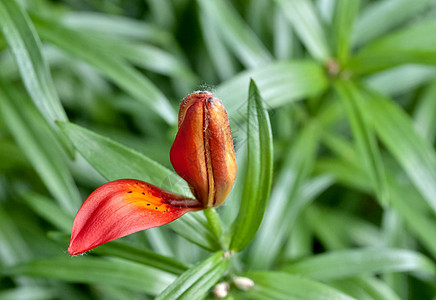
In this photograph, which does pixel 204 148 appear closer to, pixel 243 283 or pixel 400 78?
pixel 243 283

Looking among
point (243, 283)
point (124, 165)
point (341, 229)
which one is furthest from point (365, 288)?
point (124, 165)

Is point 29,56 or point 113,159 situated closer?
point 113,159

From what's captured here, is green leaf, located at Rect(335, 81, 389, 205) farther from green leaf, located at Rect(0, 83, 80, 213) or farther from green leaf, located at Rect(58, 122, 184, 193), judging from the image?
green leaf, located at Rect(0, 83, 80, 213)

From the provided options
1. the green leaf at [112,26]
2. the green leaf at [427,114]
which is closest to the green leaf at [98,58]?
the green leaf at [112,26]

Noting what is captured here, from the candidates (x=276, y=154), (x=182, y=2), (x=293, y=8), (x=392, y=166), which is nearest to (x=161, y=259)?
(x=276, y=154)

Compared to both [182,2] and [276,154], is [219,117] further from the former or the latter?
[182,2]
